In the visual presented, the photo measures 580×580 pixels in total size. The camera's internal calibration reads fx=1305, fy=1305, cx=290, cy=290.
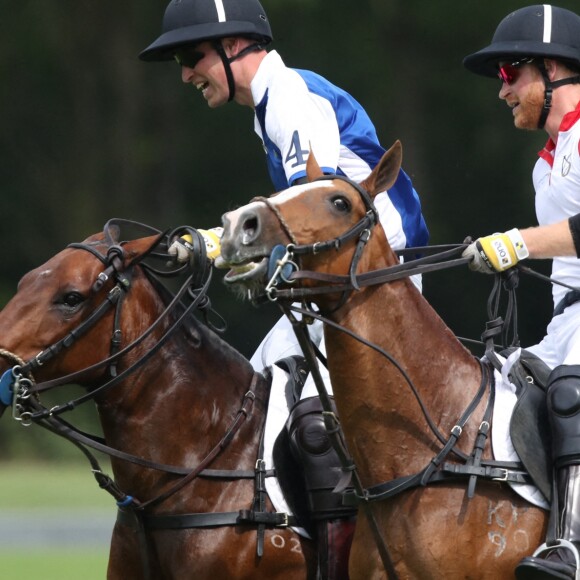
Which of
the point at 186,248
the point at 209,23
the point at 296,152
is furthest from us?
the point at 209,23

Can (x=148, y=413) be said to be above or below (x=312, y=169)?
below

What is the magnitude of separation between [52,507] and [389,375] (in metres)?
9.94

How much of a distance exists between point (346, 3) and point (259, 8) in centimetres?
1273

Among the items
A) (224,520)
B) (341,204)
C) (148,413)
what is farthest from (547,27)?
(224,520)

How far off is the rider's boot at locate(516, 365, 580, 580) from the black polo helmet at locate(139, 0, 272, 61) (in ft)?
7.38

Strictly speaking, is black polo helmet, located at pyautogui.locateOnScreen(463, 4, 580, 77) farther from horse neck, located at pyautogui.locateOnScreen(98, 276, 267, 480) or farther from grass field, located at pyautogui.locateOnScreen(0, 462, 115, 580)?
grass field, located at pyautogui.locateOnScreen(0, 462, 115, 580)

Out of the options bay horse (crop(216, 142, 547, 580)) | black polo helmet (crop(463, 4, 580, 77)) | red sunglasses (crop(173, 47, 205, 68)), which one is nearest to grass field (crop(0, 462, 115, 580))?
red sunglasses (crop(173, 47, 205, 68))

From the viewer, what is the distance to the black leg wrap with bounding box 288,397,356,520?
207 inches

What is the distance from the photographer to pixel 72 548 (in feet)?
37.9

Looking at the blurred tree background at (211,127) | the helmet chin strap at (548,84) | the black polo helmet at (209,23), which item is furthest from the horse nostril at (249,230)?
the blurred tree background at (211,127)

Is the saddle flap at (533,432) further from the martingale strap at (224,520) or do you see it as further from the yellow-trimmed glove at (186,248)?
the yellow-trimmed glove at (186,248)

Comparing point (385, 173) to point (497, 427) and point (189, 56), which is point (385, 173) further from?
point (189, 56)

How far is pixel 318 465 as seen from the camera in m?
5.28

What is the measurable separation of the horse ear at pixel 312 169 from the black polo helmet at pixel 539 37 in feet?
3.19
